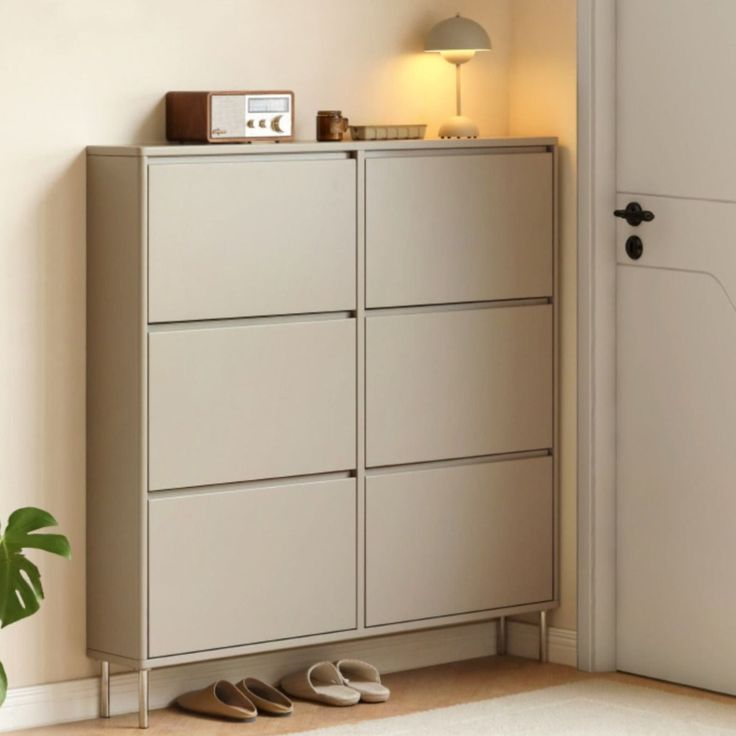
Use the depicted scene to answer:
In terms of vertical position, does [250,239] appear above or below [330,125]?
below

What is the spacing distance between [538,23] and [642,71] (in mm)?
383

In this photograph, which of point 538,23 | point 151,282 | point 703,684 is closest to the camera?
point 151,282

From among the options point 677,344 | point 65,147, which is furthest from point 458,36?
point 65,147

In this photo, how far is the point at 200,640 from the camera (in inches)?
156

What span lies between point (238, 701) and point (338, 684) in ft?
0.95

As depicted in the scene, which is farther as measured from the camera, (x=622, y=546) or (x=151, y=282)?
(x=622, y=546)

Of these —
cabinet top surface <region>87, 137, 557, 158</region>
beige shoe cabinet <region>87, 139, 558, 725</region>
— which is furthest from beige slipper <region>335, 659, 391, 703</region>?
cabinet top surface <region>87, 137, 557, 158</region>

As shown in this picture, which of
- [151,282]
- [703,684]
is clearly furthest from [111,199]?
[703,684]

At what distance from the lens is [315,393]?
4102 mm

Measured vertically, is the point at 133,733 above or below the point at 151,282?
below

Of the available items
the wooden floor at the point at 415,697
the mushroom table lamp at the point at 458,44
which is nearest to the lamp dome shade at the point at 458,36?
the mushroom table lamp at the point at 458,44

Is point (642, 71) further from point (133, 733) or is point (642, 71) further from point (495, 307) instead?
point (133, 733)

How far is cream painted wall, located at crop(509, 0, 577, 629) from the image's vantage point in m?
4.46

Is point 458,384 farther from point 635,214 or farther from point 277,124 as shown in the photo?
point 277,124
